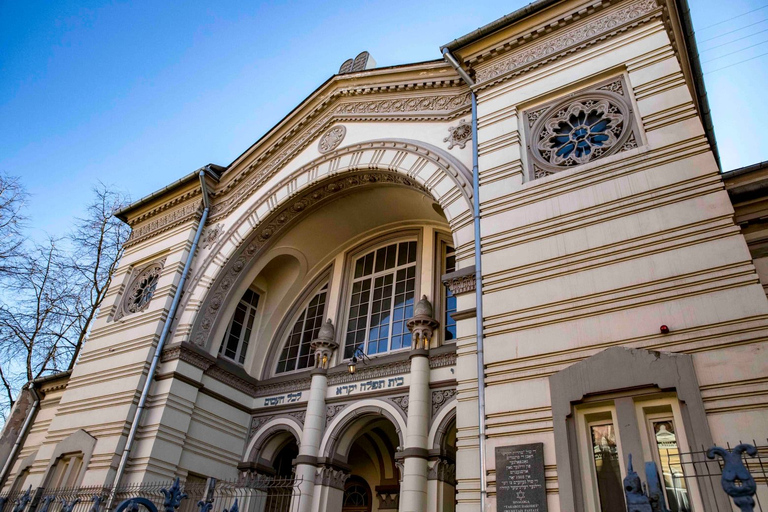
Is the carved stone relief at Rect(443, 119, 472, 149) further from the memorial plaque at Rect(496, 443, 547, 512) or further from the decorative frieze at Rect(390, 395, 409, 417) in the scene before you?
the memorial plaque at Rect(496, 443, 547, 512)

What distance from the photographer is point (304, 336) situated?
15570 millimetres

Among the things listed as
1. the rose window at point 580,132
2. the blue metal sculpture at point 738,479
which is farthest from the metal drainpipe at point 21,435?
the blue metal sculpture at point 738,479

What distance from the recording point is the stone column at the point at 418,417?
1034 cm

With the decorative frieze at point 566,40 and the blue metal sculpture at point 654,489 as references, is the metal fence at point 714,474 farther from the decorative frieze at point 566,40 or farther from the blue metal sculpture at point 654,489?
the decorative frieze at point 566,40

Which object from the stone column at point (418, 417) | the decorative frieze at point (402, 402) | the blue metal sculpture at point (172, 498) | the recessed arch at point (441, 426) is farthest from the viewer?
the decorative frieze at point (402, 402)

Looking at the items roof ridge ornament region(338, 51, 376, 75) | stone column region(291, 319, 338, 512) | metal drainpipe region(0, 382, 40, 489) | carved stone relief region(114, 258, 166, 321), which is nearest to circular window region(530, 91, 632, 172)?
stone column region(291, 319, 338, 512)

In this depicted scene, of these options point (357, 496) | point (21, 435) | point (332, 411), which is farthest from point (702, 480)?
point (21, 435)

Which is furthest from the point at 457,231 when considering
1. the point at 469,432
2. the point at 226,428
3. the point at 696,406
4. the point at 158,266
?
the point at 158,266

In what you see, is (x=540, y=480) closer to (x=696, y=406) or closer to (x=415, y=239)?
(x=696, y=406)

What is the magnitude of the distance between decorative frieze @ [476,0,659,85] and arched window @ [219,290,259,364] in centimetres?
906

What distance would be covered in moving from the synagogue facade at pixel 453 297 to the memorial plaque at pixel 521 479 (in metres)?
0.03

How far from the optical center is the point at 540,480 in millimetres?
6480

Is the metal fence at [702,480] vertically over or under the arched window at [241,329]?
under

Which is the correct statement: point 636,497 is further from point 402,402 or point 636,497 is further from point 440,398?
point 402,402
